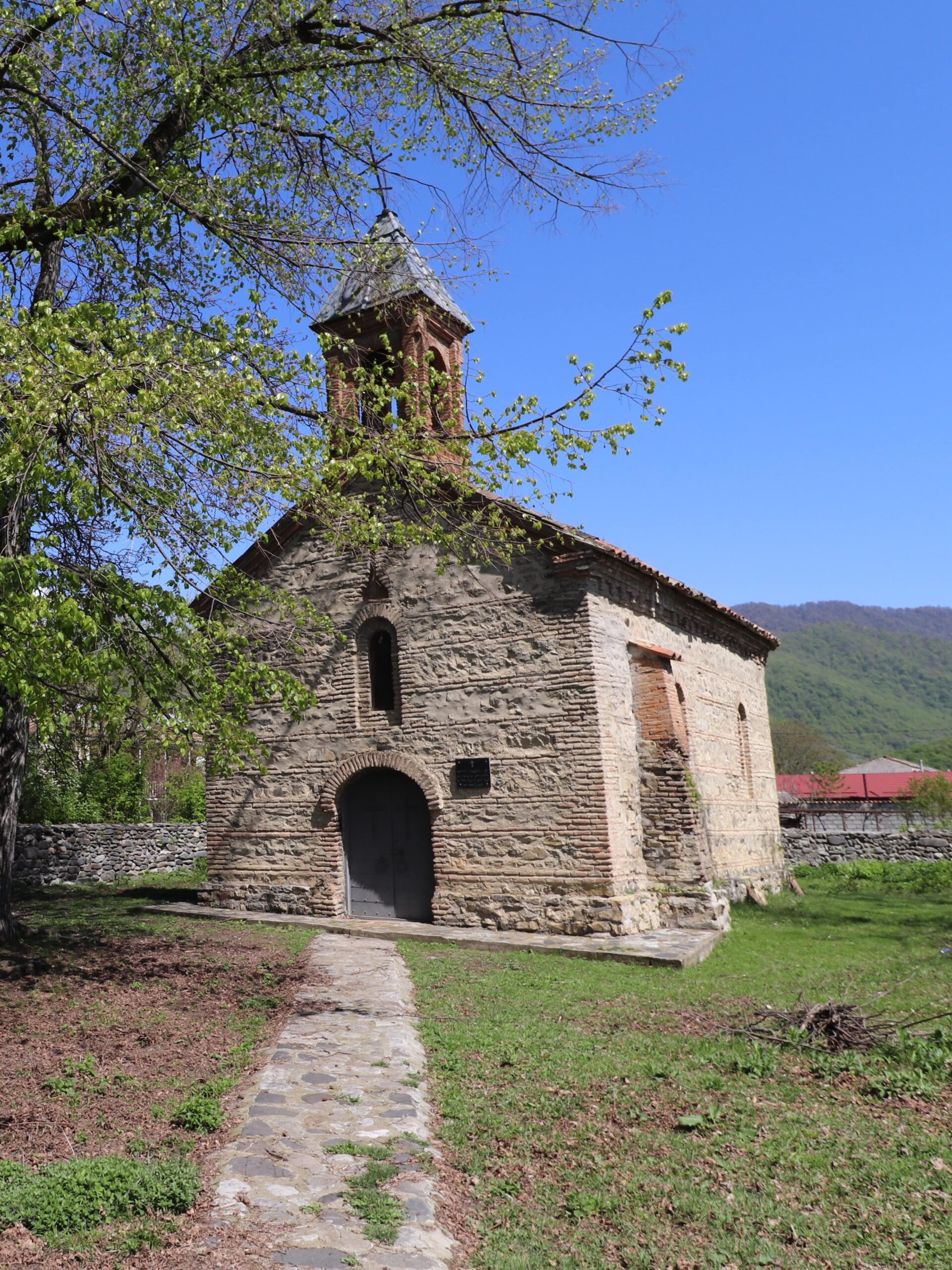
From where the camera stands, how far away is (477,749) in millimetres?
12852

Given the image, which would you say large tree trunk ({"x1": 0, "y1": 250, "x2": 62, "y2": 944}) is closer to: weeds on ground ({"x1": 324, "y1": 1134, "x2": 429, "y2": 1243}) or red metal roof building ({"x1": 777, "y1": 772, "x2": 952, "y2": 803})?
weeds on ground ({"x1": 324, "y1": 1134, "x2": 429, "y2": 1243})

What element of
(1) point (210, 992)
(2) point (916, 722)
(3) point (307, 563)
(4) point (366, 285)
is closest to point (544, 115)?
(4) point (366, 285)

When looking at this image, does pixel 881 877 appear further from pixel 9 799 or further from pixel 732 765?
pixel 9 799

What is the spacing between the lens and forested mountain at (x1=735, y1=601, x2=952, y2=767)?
107 metres

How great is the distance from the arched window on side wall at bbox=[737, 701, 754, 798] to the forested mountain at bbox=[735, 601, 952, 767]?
74.5 metres

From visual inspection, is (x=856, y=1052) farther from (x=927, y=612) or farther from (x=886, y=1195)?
(x=927, y=612)

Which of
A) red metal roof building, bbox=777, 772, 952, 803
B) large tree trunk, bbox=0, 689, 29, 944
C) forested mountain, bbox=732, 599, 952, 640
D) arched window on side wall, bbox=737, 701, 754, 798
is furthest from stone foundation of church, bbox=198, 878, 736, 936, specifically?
forested mountain, bbox=732, 599, 952, 640

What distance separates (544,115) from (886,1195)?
927cm

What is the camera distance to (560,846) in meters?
12.0

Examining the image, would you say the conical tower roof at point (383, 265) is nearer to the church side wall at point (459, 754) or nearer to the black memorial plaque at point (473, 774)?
the church side wall at point (459, 754)

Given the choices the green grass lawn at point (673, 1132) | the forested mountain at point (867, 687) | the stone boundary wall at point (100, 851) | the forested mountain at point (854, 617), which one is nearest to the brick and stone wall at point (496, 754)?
the green grass lawn at point (673, 1132)

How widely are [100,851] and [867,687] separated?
393 ft

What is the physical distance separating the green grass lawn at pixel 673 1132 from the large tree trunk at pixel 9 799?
468 centimetres

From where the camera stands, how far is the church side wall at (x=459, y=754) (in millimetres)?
12031
